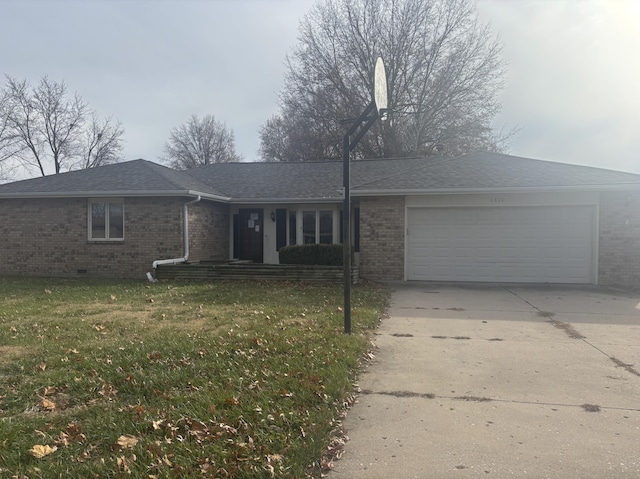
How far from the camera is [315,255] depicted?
14.0 m

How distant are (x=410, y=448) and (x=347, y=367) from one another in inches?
68.4

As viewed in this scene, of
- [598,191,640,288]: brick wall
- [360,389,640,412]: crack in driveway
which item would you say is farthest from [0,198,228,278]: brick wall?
[598,191,640,288]: brick wall

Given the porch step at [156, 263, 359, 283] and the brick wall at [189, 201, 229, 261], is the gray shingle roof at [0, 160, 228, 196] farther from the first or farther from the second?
the porch step at [156, 263, 359, 283]

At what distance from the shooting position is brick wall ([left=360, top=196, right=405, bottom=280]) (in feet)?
43.8

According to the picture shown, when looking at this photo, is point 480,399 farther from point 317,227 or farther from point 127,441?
point 317,227

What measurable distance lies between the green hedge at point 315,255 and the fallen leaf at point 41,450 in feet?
35.5

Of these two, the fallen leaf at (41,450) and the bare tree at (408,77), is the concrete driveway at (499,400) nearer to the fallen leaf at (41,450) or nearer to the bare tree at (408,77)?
the fallen leaf at (41,450)

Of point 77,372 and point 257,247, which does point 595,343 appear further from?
point 257,247

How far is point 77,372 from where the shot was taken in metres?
4.85

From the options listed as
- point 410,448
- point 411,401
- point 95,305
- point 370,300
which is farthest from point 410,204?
point 410,448

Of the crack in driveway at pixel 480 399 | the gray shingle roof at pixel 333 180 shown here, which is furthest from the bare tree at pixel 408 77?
the crack in driveway at pixel 480 399

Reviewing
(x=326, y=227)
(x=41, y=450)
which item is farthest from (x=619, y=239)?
(x=41, y=450)

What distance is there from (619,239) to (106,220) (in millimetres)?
14911

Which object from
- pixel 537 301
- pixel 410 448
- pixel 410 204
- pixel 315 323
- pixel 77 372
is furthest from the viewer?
pixel 410 204
